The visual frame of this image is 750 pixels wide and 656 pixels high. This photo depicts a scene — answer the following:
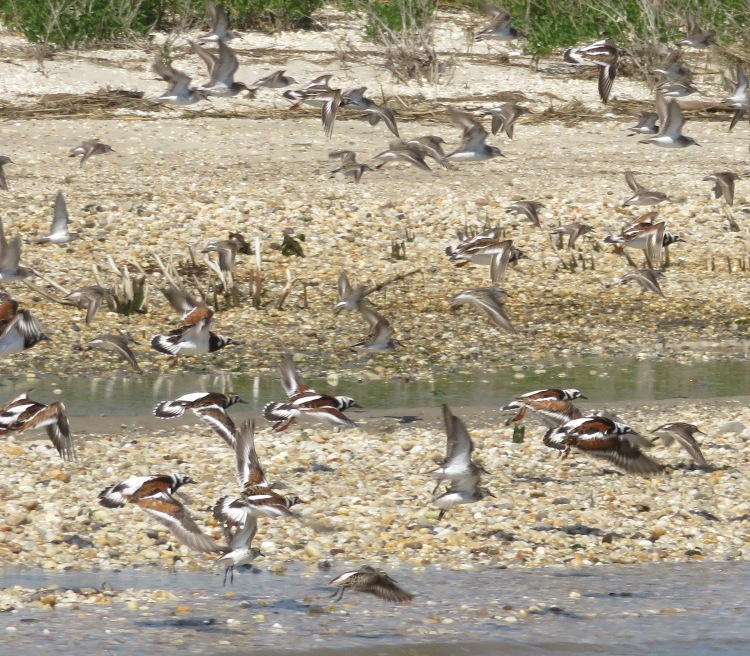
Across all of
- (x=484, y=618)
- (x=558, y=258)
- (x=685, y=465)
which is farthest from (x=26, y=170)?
(x=484, y=618)

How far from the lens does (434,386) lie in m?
12.4

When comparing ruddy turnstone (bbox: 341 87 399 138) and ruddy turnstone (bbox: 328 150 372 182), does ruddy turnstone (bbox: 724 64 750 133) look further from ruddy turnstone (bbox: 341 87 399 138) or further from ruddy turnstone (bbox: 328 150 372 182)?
ruddy turnstone (bbox: 341 87 399 138)

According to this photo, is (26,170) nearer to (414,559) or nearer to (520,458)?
(520,458)

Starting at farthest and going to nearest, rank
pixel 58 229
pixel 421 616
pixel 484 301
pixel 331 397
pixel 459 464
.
A: pixel 58 229 < pixel 484 301 < pixel 331 397 < pixel 459 464 < pixel 421 616

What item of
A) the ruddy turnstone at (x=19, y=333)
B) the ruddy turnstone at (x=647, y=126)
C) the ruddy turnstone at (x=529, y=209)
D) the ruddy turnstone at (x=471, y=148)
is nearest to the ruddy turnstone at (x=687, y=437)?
the ruddy turnstone at (x=19, y=333)

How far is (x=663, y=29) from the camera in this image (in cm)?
2344

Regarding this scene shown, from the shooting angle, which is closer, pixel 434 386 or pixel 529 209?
pixel 434 386

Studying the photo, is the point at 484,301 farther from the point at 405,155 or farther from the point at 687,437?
the point at 405,155

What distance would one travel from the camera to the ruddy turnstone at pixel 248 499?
7.36 meters

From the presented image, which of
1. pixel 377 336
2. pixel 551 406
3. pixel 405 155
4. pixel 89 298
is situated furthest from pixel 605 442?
pixel 405 155

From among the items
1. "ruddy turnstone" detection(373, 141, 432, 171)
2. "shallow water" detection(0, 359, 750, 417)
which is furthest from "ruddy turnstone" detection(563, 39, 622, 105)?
"shallow water" detection(0, 359, 750, 417)

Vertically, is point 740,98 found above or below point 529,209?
above

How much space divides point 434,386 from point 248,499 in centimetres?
510

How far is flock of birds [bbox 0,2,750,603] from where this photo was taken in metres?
7.47
